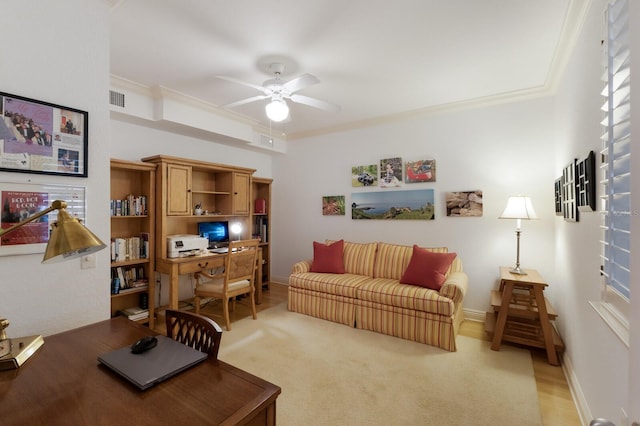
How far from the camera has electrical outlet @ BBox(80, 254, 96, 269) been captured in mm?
1695

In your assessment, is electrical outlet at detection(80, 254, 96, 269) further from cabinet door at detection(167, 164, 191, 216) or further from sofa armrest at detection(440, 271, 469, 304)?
sofa armrest at detection(440, 271, 469, 304)

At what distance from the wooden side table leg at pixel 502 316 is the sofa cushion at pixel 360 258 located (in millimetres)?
1490

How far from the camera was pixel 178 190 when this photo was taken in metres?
3.52

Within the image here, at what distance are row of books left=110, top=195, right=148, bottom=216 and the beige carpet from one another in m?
1.72

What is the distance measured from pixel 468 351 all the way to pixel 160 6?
3775mm

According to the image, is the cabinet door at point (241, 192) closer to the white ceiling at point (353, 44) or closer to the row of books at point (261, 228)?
the row of books at point (261, 228)

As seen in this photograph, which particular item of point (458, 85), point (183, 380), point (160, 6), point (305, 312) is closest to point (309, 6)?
point (160, 6)

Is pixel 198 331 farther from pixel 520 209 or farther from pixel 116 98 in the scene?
pixel 520 209

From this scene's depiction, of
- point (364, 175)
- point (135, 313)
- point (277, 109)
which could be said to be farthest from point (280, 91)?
point (135, 313)

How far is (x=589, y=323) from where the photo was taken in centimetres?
184

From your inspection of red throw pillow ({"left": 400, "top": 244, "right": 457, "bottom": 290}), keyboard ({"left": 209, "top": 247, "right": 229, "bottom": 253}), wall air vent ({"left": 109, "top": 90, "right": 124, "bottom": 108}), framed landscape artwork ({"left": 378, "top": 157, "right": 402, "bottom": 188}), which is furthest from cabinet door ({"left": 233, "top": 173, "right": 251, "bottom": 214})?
red throw pillow ({"left": 400, "top": 244, "right": 457, "bottom": 290})

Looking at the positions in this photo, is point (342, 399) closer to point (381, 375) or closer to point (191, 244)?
point (381, 375)

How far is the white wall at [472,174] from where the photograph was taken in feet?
10.9

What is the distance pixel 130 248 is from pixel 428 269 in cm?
332
